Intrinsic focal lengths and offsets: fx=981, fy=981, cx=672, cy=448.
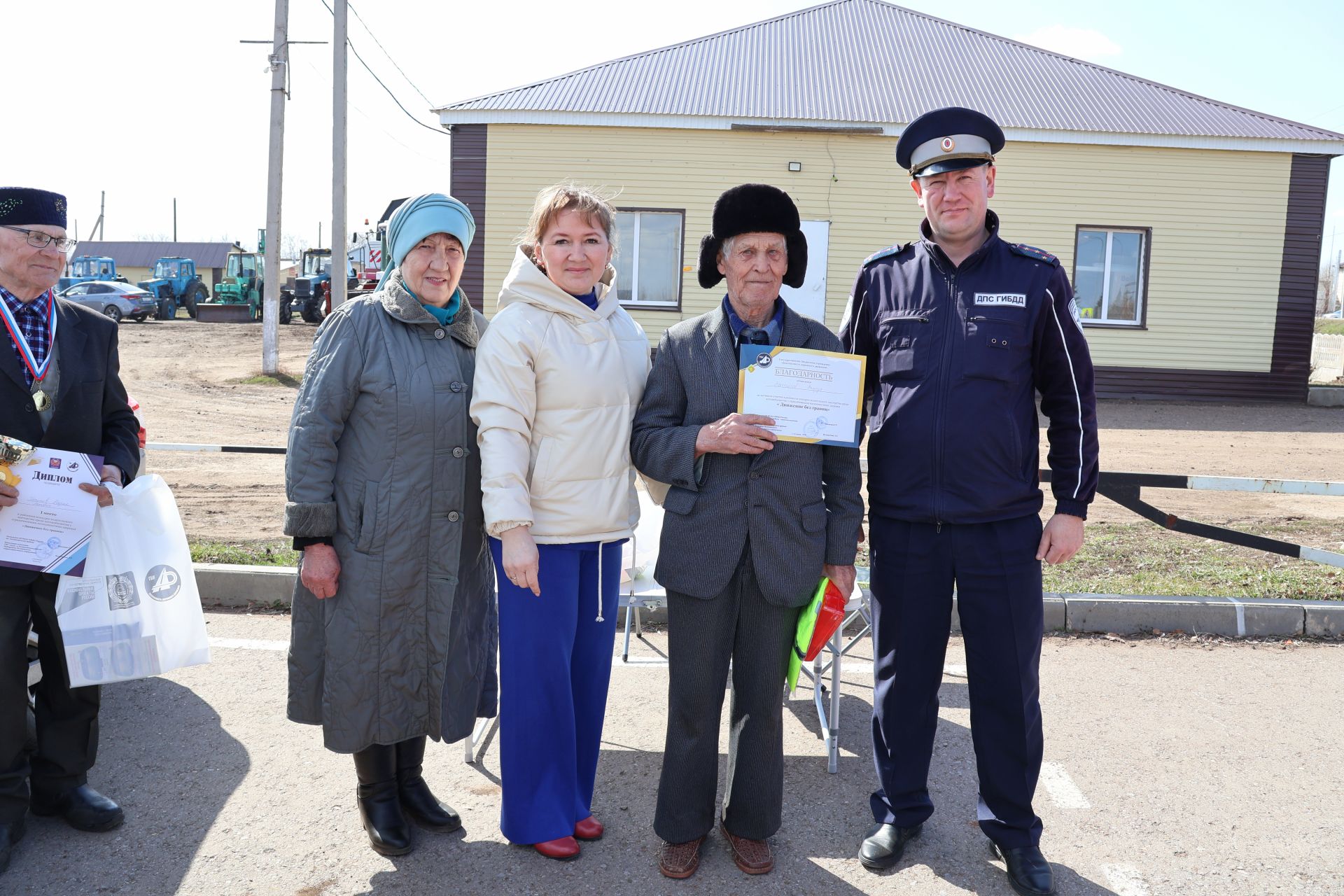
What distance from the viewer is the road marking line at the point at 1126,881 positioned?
9.82 ft

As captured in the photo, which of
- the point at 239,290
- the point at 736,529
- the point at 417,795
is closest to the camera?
the point at 736,529

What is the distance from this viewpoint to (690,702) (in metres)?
3.09

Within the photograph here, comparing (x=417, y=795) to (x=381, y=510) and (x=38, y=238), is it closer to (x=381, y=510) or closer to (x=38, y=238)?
(x=381, y=510)

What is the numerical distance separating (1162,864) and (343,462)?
290 cm

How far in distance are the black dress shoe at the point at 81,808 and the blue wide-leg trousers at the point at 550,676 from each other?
130cm

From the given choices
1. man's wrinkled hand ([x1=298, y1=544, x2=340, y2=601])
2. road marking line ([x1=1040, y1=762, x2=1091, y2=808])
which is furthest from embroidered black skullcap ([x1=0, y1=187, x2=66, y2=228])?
road marking line ([x1=1040, y1=762, x2=1091, y2=808])

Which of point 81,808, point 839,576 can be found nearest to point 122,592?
point 81,808

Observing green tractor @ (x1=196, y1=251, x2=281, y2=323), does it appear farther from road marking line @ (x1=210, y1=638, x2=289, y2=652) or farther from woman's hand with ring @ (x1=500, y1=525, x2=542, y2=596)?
woman's hand with ring @ (x1=500, y1=525, x2=542, y2=596)

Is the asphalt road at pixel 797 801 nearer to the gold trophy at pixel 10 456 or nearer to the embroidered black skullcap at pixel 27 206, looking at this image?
the gold trophy at pixel 10 456

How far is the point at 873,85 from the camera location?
A: 17.0 m

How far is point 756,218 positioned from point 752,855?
199cm

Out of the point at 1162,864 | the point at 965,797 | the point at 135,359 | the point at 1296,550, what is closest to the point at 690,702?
the point at 965,797

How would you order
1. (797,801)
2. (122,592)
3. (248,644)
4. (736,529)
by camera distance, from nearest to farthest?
(736,529)
(122,592)
(797,801)
(248,644)

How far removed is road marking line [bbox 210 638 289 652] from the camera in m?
4.84
